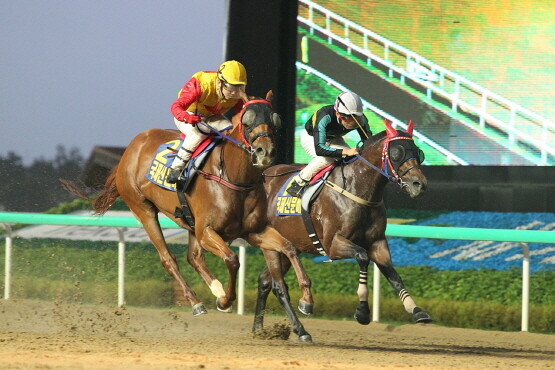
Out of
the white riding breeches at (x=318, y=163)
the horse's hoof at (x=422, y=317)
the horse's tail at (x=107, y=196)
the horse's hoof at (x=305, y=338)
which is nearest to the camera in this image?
the horse's hoof at (x=422, y=317)

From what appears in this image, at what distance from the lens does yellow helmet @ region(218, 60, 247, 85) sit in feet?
19.2

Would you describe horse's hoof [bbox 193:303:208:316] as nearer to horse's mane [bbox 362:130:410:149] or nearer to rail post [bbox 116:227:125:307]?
horse's mane [bbox 362:130:410:149]

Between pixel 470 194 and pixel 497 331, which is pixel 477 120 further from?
pixel 497 331

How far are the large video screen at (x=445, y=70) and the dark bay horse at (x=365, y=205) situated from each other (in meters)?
2.39

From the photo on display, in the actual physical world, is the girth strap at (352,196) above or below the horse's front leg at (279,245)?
above

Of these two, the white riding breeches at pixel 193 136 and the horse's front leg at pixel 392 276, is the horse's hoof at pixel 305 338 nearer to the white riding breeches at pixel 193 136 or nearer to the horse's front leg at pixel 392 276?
the horse's front leg at pixel 392 276

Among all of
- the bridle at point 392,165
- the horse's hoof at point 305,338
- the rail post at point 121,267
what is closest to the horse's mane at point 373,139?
the bridle at point 392,165

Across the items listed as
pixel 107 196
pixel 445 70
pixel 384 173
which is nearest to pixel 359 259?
pixel 384 173

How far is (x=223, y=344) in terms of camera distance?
19.7ft

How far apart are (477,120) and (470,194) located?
1.95 feet

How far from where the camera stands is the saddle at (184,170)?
6.09 meters

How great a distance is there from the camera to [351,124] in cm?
650

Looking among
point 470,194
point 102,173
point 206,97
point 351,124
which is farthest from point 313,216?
point 470,194

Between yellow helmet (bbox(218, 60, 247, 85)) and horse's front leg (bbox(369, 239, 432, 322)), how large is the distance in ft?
4.05
